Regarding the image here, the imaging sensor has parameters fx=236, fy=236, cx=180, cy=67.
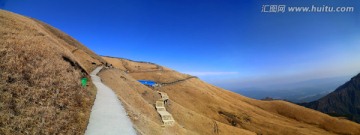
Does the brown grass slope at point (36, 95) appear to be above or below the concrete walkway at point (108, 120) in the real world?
above

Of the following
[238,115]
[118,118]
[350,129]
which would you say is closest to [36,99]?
[118,118]

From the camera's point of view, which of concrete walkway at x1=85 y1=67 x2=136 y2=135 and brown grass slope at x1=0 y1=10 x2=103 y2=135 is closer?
brown grass slope at x1=0 y1=10 x2=103 y2=135

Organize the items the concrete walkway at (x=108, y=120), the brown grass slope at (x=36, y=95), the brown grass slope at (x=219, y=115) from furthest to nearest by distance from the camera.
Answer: the brown grass slope at (x=219, y=115) → the concrete walkway at (x=108, y=120) → the brown grass slope at (x=36, y=95)

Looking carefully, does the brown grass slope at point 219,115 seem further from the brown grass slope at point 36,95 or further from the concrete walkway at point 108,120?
the brown grass slope at point 36,95

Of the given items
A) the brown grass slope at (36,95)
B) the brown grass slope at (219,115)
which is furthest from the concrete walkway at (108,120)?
the brown grass slope at (219,115)

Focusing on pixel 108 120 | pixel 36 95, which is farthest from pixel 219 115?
pixel 36 95

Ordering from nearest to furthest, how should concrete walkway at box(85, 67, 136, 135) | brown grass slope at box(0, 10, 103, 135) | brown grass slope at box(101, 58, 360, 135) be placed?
brown grass slope at box(0, 10, 103, 135), concrete walkway at box(85, 67, 136, 135), brown grass slope at box(101, 58, 360, 135)

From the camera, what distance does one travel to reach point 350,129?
133250 millimetres

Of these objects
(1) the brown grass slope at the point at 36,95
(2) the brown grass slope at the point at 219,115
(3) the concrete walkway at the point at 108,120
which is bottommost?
(2) the brown grass slope at the point at 219,115

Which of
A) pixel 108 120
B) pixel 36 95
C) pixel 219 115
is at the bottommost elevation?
pixel 219 115

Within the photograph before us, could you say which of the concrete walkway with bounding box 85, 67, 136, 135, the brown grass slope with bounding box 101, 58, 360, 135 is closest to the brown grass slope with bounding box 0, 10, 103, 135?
the concrete walkway with bounding box 85, 67, 136, 135

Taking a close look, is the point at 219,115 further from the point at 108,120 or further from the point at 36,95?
the point at 36,95

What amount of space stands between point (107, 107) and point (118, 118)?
4.04 metres

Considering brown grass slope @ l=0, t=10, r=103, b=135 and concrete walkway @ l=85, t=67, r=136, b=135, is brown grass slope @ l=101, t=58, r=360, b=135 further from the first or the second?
brown grass slope @ l=0, t=10, r=103, b=135
